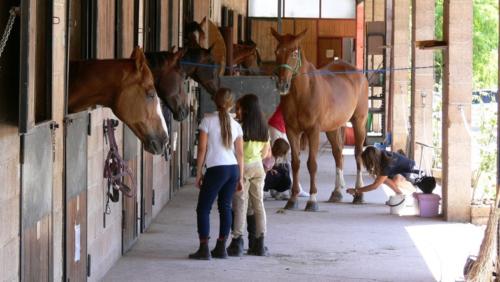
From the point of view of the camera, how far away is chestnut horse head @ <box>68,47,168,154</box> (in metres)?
6.44

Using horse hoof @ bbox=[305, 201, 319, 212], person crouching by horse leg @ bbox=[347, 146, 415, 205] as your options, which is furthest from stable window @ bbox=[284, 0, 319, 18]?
person crouching by horse leg @ bbox=[347, 146, 415, 205]

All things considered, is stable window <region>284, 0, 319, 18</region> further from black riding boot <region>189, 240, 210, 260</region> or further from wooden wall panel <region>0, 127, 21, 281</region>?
wooden wall panel <region>0, 127, 21, 281</region>

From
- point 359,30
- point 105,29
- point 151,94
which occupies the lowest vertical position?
point 151,94

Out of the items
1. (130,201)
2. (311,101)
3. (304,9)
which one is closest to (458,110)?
(311,101)

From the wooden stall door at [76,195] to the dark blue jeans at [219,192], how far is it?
5.78 ft

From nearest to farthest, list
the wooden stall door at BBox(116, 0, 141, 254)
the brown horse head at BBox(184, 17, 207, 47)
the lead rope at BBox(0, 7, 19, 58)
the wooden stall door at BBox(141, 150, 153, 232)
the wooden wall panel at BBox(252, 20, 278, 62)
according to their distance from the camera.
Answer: the lead rope at BBox(0, 7, 19, 58) → the wooden stall door at BBox(116, 0, 141, 254) → the wooden stall door at BBox(141, 150, 153, 232) → the brown horse head at BBox(184, 17, 207, 47) → the wooden wall panel at BBox(252, 20, 278, 62)

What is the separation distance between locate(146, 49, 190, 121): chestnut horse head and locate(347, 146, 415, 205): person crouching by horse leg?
416 centimetres

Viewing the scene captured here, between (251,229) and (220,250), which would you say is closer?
(220,250)

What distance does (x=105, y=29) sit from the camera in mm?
7684

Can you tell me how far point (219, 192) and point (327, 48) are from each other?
26027mm

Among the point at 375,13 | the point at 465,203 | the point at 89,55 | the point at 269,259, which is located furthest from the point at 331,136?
the point at 375,13

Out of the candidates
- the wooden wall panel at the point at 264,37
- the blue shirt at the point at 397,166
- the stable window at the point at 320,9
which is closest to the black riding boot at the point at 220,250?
the blue shirt at the point at 397,166

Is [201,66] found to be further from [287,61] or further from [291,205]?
[291,205]

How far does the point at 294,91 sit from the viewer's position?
12.4 metres
